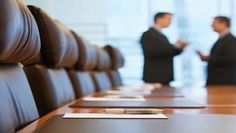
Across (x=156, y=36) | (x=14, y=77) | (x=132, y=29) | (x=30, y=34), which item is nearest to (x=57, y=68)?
(x=14, y=77)

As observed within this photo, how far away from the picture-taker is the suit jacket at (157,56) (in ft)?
14.8

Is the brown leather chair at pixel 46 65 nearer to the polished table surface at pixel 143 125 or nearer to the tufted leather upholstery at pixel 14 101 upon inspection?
the tufted leather upholstery at pixel 14 101

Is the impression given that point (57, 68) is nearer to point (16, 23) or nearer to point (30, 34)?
point (30, 34)

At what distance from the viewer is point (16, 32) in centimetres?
90

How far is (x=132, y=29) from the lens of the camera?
5.78m

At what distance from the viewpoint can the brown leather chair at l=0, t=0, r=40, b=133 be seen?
867 mm

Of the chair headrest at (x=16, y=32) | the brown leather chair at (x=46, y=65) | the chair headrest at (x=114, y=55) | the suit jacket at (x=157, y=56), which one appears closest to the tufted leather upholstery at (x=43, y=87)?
the brown leather chair at (x=46, y=65)

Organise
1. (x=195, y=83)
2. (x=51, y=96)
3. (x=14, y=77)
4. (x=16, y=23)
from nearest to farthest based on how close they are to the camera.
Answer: (x=16, y=23), (x=14, y=77), (x=51, y=96), (x=195, y=83)

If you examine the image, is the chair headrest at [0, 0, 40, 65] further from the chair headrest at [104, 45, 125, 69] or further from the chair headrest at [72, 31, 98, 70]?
the chair headrest at [104, 45, 125, 69]

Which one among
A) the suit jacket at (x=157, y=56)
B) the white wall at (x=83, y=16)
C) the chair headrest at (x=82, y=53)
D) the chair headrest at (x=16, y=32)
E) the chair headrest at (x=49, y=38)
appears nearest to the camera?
the chair headrest at (x=16, y=32)

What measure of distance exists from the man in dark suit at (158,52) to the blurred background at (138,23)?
3.04 ft

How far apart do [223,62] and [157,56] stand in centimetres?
69

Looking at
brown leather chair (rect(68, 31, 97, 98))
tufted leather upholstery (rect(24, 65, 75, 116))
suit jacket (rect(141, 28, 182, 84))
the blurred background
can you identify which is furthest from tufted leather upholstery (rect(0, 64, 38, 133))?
the blurred background

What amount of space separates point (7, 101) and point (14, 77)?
0.15 meters
